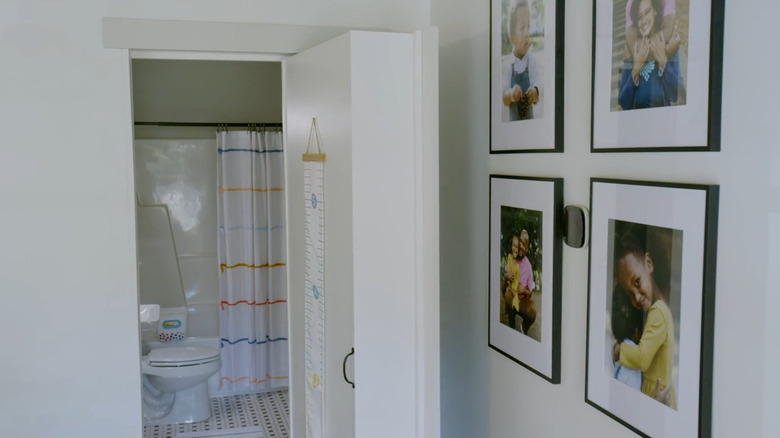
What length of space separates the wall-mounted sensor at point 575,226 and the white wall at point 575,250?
30 mm

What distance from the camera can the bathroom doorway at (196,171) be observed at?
466 centimetres

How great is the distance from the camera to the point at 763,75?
1.27 m

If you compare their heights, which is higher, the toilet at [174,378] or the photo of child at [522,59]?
the photo of child at [522,59]

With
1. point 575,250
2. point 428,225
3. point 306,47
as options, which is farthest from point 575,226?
point 306,47

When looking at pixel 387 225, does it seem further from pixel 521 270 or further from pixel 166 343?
pixel 166 343

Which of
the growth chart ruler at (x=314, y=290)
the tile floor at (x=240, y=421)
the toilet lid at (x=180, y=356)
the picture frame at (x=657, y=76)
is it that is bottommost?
the tile floor at (x=240, y=421)

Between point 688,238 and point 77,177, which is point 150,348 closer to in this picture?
point 77,177

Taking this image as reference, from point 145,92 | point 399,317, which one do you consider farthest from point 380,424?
point 145,92

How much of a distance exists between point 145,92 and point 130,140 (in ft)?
7.23

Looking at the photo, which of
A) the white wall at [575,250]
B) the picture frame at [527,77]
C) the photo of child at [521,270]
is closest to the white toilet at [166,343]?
the white wall at [575,250]

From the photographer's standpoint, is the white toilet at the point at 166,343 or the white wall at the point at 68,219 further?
the white toilet at the point at 166,343

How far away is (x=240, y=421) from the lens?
4.37 meters

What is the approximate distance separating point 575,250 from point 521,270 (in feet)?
0.88

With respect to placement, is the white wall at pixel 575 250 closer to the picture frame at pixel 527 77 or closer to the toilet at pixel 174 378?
the picture frame at pixel 527 77
